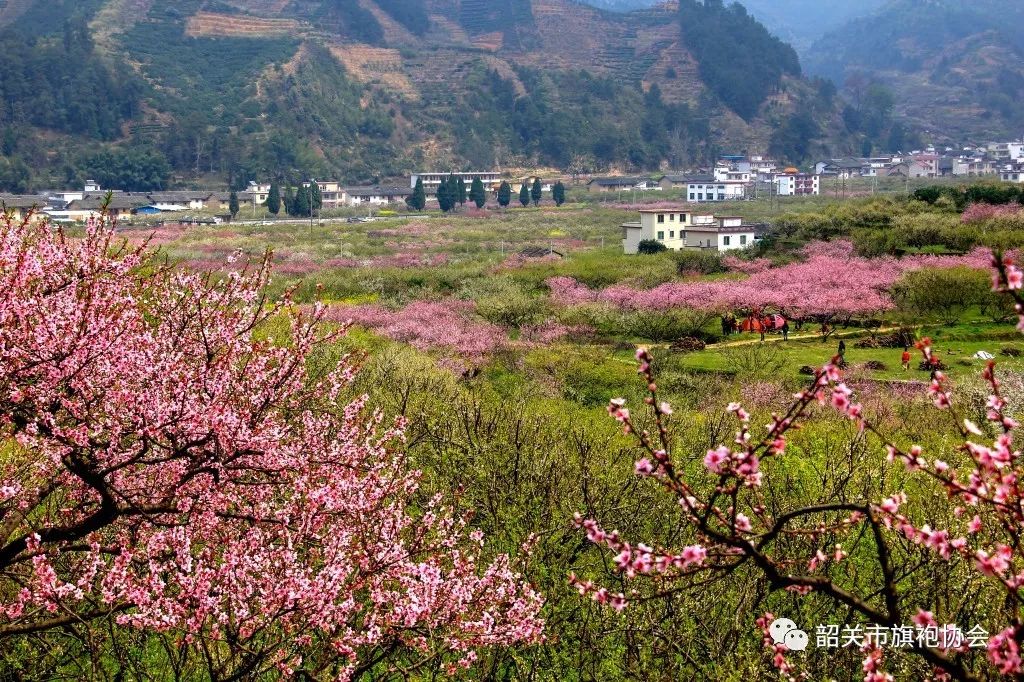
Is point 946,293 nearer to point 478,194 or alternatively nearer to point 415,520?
point 415,520

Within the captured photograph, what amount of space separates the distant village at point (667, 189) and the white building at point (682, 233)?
0.06 metres

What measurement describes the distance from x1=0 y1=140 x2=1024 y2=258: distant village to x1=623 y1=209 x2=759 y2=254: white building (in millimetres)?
64

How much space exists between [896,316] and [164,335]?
127ft

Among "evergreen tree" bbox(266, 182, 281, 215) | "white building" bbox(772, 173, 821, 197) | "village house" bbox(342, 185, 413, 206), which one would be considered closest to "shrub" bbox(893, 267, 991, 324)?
"evergreen tree" bbox(266, 182, 281, 215)

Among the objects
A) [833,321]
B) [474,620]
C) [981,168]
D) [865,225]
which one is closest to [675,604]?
[474,620]

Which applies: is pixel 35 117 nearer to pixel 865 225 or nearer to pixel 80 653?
pixel 865 225

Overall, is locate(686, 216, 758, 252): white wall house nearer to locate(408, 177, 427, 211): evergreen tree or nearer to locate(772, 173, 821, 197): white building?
locate(408, 177, 427, 211): evergreen tree

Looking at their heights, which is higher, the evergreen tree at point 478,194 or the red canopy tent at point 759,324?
the evergreen tree at point 478,194

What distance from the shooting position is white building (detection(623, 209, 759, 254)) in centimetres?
6384

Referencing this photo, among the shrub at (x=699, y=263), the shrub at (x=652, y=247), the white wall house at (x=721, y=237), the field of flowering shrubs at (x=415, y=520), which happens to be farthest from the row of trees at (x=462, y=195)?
the field of flowering shrubs at (x=415, y=520)

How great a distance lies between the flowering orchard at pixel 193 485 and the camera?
26.1 ft

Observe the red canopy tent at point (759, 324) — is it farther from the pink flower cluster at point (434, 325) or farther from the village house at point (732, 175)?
the village house at point (732, 175)

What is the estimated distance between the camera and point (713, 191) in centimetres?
13225

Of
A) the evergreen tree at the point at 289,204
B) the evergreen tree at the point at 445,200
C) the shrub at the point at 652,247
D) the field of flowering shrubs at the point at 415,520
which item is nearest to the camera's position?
the field of flowering shrubs at the point at 415,520
